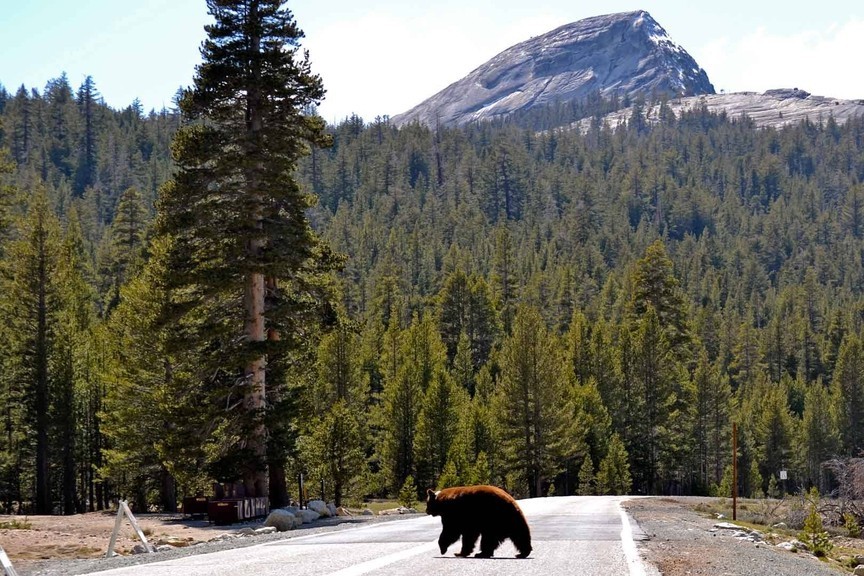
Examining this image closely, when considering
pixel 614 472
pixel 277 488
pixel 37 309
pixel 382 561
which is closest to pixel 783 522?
pixel 277 488

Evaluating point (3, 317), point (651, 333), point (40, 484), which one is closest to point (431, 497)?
point (40, 484)

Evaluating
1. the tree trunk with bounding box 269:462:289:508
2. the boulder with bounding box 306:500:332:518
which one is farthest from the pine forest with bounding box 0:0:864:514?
the boulder with bounding box 306:500:332:518

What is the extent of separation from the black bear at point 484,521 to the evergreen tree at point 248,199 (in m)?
17.9

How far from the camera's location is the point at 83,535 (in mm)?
23766

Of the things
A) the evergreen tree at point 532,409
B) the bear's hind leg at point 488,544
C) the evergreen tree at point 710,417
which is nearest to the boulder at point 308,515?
the bear's hind leg at point 488,544

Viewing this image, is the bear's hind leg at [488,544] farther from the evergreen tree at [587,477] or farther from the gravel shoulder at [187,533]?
the evergreen tree at [587,477]

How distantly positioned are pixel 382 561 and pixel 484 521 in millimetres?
1380

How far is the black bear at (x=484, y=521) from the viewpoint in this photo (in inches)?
433

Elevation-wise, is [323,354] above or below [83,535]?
above

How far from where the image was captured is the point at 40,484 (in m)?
46.3

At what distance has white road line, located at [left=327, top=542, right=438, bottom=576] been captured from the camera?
903 centimetres

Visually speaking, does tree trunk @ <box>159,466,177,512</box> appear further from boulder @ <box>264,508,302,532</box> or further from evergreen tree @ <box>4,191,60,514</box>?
boulder @ <box>264,508,302,532</box>

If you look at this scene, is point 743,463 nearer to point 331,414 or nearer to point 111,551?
point 331,414

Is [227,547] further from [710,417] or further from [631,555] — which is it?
[710,417]
